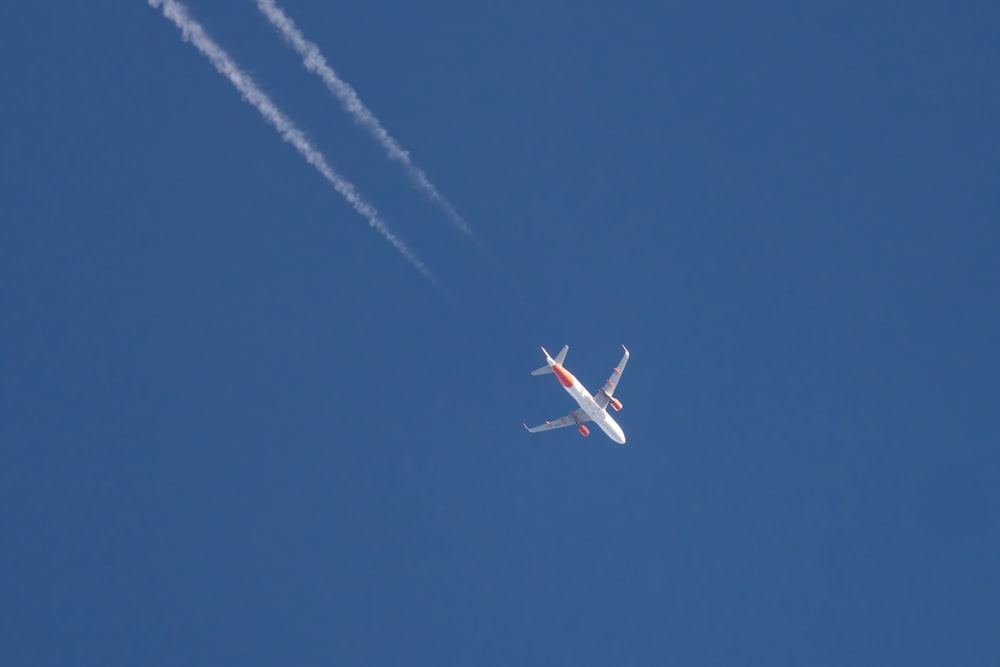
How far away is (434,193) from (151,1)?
16256 millimetres

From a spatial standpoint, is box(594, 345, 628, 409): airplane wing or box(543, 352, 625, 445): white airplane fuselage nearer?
box(543, 352, 625, 445): white airplane fuselage

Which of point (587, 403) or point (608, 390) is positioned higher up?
point (608, 390)

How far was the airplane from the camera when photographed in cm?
6191

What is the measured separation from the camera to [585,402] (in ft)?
208

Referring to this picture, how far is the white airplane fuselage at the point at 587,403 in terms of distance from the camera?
61875mm

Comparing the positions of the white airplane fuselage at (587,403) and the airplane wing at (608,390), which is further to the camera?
the airplane wing at (608,390)

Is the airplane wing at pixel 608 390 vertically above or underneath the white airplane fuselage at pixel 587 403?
above

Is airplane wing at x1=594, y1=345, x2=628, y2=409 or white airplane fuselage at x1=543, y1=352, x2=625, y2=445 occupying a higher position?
airplane wing at x1=594, y1=345, x2=628, y2=409

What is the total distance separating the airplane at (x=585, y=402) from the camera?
61906 millimetres

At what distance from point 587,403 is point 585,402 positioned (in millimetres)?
130

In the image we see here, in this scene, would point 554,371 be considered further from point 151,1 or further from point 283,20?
point 151,1

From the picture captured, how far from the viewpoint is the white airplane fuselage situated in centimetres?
6188

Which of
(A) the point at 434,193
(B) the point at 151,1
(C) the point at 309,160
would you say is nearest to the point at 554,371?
(A) the point at 434,193

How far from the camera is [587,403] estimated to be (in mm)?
63562
